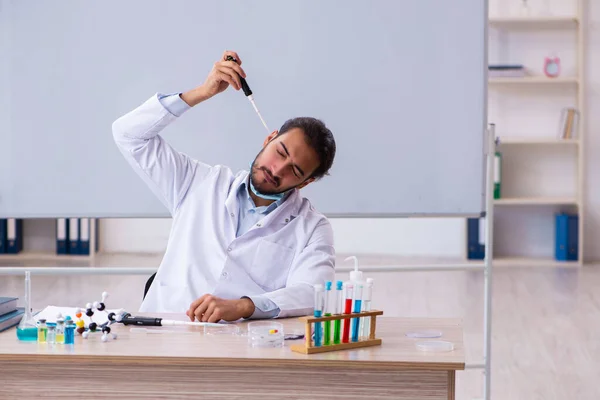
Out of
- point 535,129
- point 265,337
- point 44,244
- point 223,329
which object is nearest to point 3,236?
point 44,244

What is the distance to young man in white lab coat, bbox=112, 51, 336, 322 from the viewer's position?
202 cm

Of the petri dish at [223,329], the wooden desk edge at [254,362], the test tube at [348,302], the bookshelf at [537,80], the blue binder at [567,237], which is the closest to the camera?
the wooden desk edge at [254,362]

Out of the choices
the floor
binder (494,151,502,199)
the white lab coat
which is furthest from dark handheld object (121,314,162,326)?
binder (494,151,502,199)

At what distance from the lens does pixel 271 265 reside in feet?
6.73

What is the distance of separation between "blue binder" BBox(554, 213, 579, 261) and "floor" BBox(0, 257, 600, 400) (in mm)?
218

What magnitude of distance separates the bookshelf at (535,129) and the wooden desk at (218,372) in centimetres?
484

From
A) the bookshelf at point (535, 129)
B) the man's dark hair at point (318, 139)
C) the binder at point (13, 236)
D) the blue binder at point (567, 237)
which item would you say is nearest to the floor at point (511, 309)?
the blue binder at point (567, 237)

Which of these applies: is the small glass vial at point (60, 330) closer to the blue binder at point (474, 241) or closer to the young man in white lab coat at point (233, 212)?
the young man in white lab coat at point (233, 212)

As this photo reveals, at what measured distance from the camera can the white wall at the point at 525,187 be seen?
20.7 feet

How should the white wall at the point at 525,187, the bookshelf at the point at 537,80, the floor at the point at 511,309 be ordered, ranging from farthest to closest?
the white wall at the point at 525,187, the bookshelf at the point at 537,80, the floor at the point at 511,309

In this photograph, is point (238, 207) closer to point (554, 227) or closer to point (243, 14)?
point (243, 14)

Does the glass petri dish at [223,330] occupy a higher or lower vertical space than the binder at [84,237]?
higher

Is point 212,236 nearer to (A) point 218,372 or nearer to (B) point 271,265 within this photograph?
(B) point 271,265

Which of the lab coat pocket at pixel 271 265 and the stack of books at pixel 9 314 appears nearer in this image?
the stack of books at pixel 9 314
